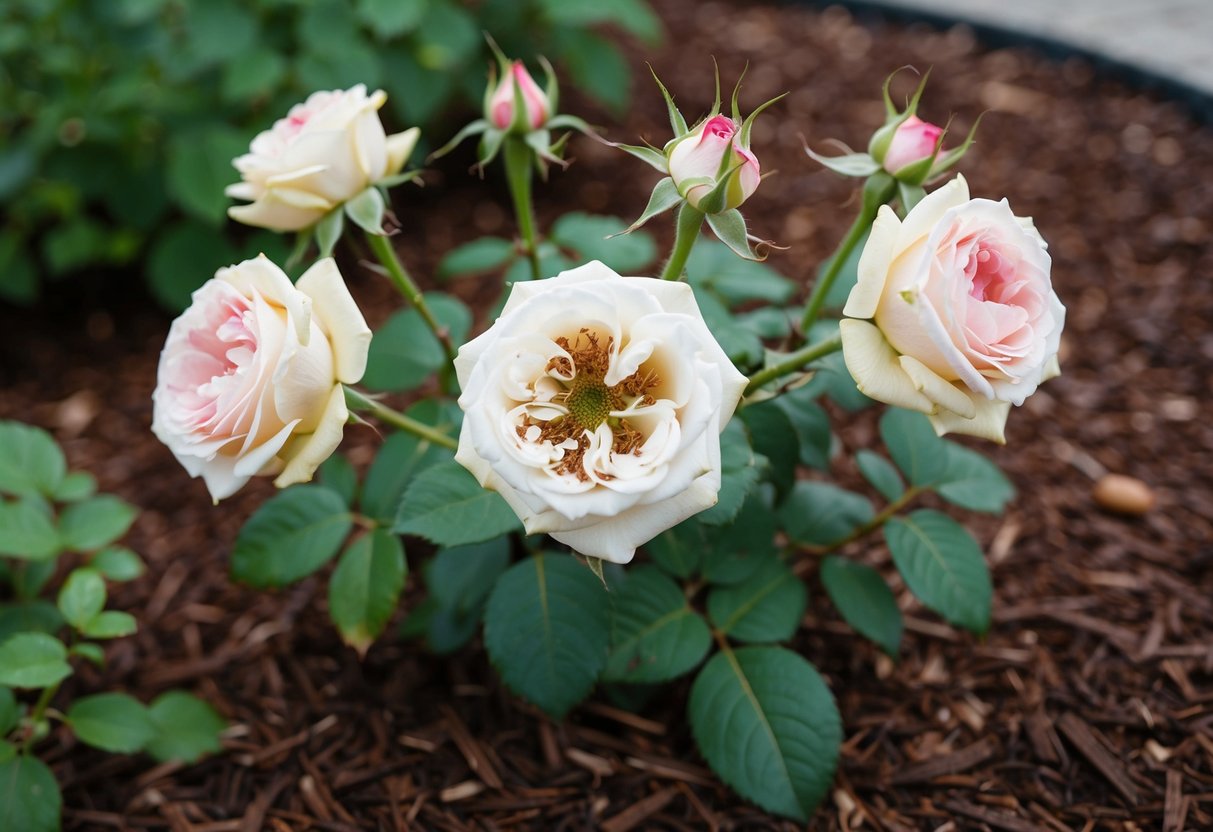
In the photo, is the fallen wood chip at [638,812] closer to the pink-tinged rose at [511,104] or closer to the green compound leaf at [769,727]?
the green compound leaf at [769,727]

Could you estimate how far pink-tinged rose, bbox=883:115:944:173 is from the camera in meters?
1.24

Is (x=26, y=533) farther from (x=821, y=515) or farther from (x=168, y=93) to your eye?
(x=168, y=93)

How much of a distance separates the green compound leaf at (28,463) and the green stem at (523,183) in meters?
0.93

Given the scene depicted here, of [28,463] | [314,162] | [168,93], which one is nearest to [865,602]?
[314,162]

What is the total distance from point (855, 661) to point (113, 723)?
127 cm

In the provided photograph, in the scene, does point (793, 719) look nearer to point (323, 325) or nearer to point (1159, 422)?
point (323, 325)

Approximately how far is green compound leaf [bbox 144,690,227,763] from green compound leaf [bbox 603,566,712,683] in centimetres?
71

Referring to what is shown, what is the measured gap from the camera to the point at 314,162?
128 cm

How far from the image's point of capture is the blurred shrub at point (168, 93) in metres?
2.50

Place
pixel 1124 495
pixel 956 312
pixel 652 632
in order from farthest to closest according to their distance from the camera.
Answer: pixel 1124 495 → pixel 652 632 → pixel 956 312

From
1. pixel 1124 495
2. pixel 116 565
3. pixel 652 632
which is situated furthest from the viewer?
pixel 1124 495

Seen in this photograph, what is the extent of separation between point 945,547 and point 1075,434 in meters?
1.00

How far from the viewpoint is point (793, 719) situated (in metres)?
1.37

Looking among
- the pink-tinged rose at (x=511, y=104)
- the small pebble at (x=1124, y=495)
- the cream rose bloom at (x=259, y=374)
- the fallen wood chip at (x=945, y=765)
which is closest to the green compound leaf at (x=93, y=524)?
the cream rose bloom at (x=259, y=374)
